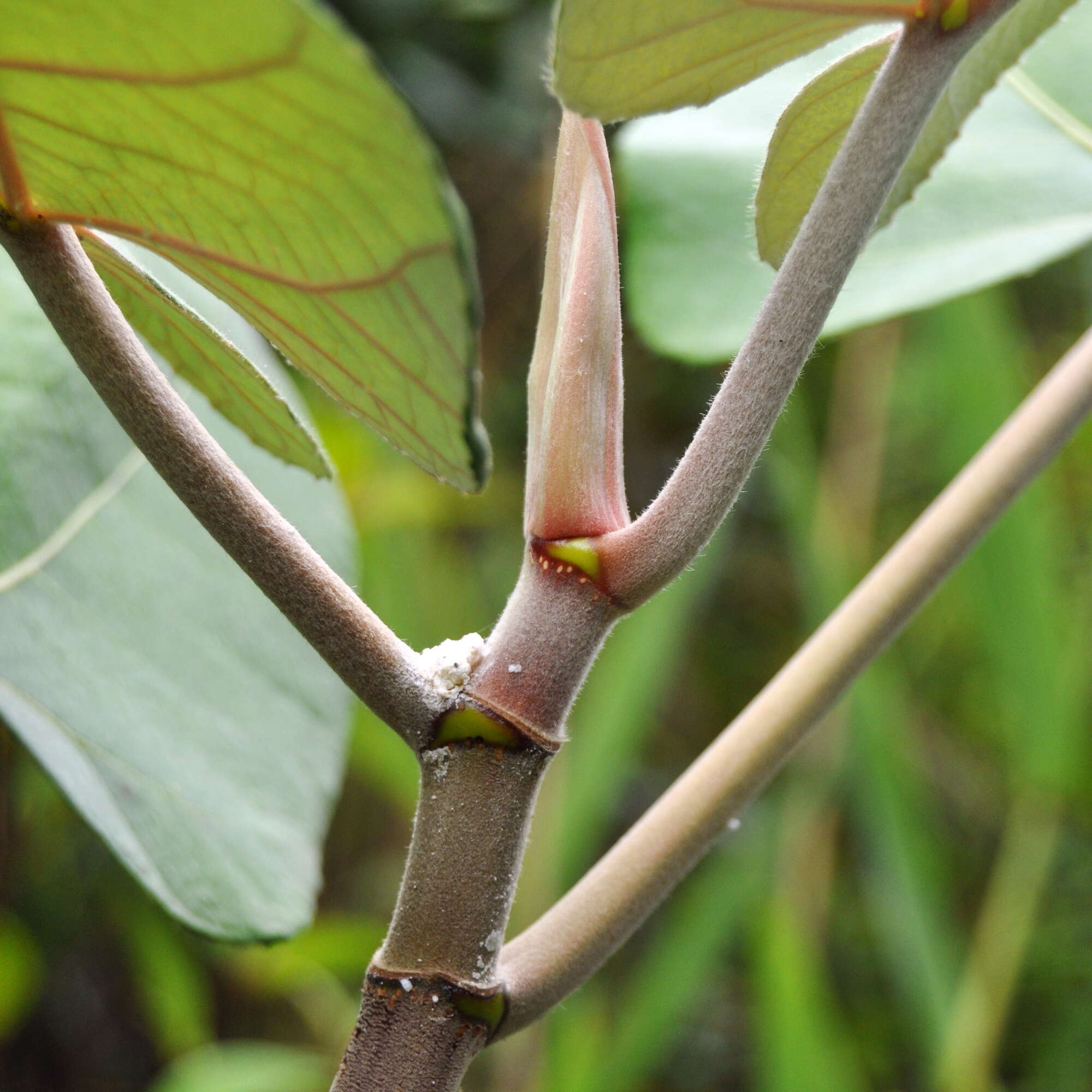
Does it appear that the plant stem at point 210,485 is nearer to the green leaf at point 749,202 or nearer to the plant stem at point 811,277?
the plant stem at point 811,277

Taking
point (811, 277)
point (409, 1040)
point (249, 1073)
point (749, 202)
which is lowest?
point (249, 1073)

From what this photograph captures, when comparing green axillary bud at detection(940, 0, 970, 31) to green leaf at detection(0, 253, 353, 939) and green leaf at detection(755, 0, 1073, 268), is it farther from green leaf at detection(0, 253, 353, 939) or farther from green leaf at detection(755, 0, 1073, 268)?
A: green leaf at detection(0, 253, 353, 939)

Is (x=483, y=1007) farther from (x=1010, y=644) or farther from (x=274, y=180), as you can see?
(x=1010, y=644)

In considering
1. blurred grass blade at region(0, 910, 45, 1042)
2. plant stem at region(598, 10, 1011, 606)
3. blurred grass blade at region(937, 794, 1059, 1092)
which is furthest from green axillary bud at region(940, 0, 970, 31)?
blurred grass blade at region(0, 910, 45, 1042)

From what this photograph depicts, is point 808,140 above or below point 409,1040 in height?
above

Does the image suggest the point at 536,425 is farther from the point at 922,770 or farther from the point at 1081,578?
the point at 922,770

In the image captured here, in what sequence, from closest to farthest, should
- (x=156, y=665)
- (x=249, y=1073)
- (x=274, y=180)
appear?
(x=274, y=180)
(x=156, y=665)
(x=249, y=1073)

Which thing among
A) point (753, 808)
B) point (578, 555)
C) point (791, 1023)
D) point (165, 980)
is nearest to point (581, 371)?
point (578, 555)
